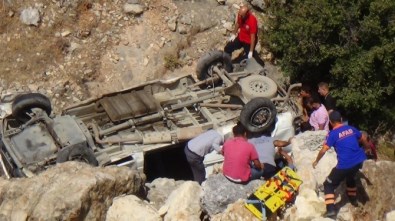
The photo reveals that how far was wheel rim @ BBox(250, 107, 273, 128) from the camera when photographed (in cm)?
1256

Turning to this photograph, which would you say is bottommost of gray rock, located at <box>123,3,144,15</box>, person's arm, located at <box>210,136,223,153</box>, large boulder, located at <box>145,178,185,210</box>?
large boulder, located at <box>145,178,185,210</box>

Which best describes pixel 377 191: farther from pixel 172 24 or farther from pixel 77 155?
pixel 172 24

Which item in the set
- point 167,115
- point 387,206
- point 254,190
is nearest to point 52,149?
point 167,115

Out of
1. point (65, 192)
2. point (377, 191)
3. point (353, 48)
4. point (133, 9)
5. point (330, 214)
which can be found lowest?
point (377, 191)

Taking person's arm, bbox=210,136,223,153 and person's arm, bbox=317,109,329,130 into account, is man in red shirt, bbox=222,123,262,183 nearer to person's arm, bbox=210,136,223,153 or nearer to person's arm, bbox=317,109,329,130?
person's arm, bbox=210,136,223,153

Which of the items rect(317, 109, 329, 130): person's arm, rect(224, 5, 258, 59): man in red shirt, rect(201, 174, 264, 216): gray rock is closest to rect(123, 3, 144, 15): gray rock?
rect(224, 5, 258, 59): man in red shirt

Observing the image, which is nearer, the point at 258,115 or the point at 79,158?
the point at 79,158

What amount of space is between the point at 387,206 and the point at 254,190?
1.85 m

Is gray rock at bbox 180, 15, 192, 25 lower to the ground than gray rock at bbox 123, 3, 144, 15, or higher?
lower

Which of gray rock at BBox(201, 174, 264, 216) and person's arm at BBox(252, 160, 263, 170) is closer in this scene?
gray rock at BBox(201, 174, 264, 216)

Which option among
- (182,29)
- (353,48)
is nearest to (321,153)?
(353,48)

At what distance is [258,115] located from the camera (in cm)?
1259

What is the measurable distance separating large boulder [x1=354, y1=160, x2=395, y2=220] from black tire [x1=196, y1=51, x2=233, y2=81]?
12.2 ft

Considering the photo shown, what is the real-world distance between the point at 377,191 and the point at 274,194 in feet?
5.09
